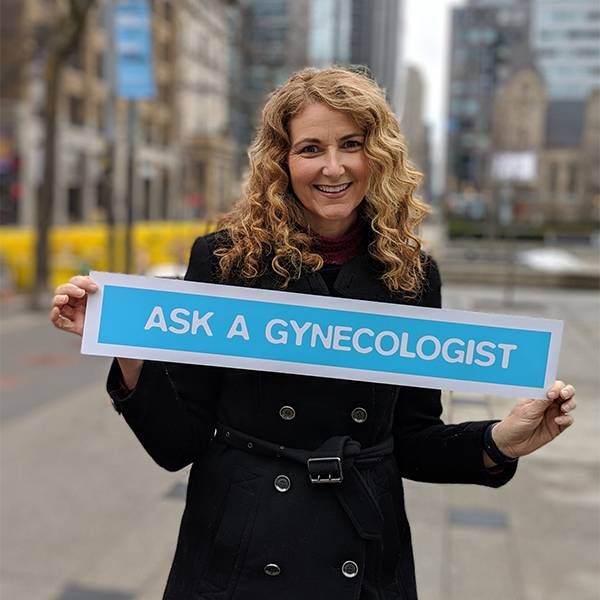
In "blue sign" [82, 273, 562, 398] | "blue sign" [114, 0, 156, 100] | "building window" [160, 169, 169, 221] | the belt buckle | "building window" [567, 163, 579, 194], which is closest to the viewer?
the belt buckle

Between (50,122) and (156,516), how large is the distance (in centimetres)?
1223

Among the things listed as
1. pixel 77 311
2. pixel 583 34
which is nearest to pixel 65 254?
pixel 77 311

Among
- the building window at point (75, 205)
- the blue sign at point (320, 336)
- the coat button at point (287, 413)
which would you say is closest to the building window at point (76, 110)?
the building window at point (75, 205)

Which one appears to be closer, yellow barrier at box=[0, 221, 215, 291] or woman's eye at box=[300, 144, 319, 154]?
woman's eye at box=[300, 144, 319, 154]

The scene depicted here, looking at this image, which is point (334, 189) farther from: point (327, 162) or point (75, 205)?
point (75, 205)

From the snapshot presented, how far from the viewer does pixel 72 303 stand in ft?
6.28

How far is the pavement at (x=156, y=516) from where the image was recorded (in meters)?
4.35

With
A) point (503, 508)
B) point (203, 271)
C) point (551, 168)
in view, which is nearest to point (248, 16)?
point (503, 508)

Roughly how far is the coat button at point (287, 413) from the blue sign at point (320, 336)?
3.8 inches

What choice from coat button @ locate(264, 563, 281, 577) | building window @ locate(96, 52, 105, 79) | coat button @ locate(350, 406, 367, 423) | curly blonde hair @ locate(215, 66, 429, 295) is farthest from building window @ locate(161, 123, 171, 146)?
coat button @ locate(264, 563, 281, 577)

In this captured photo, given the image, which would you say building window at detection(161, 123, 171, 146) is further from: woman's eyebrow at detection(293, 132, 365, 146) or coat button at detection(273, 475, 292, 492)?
coat button at detection(273, 475, 292, 492)

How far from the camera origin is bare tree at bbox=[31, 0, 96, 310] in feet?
48.2

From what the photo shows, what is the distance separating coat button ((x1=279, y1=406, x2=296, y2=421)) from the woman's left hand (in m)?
0.49

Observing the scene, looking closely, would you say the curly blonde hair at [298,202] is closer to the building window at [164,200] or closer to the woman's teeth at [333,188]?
the woman's teeth at [333,188]
